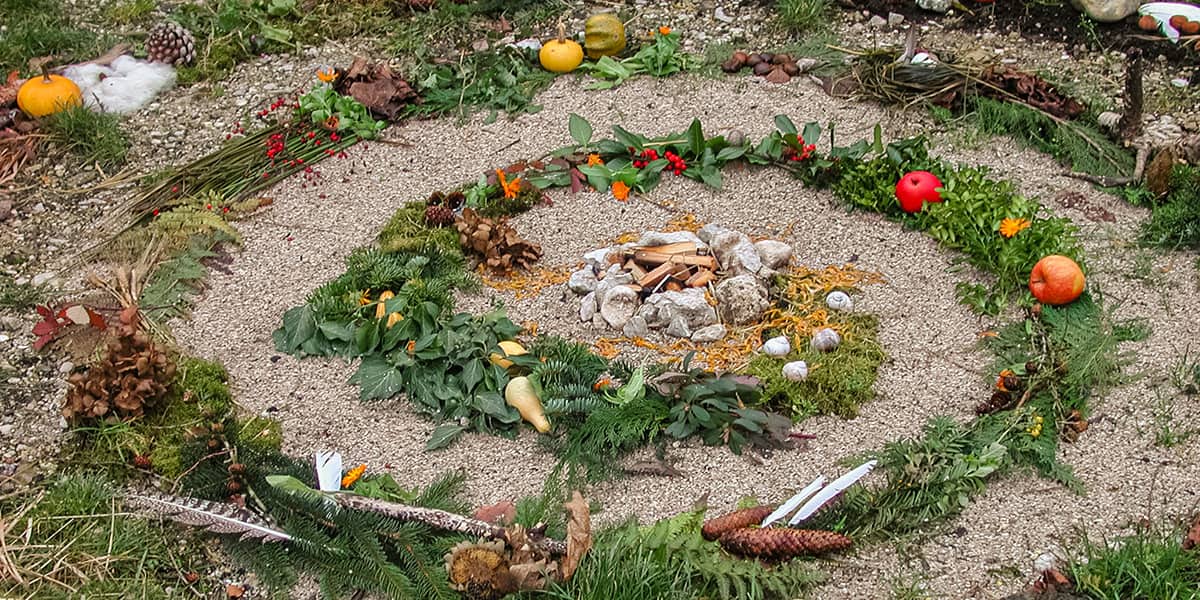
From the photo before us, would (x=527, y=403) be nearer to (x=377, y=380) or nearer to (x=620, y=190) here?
(x=377, y=380)

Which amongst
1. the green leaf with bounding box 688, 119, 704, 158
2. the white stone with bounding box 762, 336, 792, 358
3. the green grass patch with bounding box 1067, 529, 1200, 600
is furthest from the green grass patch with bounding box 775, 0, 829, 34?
the green grass patch with bounding box 1067, 529, 1200, 600

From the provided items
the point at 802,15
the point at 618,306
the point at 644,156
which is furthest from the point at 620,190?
the point at 802,15

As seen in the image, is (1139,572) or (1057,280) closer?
(1139,572)

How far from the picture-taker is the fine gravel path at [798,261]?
4363 mm

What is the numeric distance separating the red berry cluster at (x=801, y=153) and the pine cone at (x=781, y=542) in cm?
267

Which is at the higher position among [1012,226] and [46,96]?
[1012,226]

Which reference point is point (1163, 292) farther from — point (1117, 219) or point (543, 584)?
point (543, 584)

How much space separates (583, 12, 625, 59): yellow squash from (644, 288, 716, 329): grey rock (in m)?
2.53

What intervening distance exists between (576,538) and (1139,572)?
1.82 metres

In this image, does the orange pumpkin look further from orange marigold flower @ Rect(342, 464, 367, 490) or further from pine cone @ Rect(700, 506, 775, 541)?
orange marigold flower @ Rect(342, 464, 367, 490)

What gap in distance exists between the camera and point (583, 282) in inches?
224

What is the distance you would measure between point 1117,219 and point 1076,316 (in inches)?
39.1

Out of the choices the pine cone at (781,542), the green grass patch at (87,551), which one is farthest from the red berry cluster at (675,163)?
the green grass patch at (87,551)

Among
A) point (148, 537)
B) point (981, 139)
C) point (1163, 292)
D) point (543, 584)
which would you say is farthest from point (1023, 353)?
point (148, 537)
